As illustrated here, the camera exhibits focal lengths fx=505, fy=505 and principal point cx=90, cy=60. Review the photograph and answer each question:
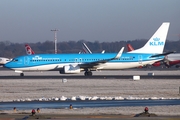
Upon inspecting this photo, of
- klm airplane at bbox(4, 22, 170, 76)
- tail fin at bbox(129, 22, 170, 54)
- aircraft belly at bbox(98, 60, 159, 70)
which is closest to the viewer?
klm airplane at bbox(4, 22, 170, 76)

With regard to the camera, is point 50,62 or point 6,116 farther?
point 50,62

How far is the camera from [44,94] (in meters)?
34.4

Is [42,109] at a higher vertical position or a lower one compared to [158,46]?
lower

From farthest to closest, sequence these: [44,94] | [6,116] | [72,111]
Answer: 1. [44,94]
2. [72,111]
3. [6,116]

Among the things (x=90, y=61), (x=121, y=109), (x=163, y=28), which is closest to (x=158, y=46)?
(x=163, y=28)

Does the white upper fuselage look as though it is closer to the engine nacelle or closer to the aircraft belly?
the aircraft belly

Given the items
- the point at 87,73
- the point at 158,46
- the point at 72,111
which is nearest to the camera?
the point at 72,111

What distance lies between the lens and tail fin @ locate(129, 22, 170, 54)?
212 ft

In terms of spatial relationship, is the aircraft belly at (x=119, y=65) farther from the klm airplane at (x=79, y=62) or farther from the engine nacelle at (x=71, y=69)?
the engine nacelle at (x=71, y=69)

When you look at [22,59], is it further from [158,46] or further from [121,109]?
[121,109]

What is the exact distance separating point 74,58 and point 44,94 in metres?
27.0

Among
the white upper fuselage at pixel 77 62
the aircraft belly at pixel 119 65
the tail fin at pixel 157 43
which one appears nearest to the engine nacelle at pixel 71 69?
the white upper fuselage at pixel 77 62

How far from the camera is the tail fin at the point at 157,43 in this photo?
212 ft

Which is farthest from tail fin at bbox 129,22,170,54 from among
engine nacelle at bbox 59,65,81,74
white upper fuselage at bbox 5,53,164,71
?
engine nacelle at bbox 59,65,81,74
